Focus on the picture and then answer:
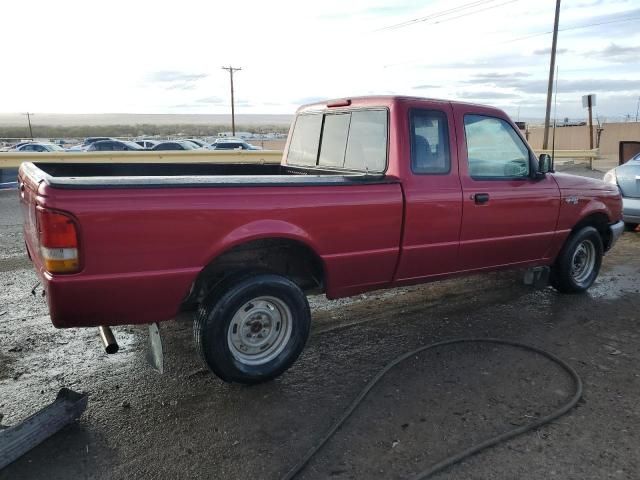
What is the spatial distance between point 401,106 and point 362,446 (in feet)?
8.56

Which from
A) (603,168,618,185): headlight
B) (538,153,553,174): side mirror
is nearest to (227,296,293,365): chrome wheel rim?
(538,153,553,174): side mirror

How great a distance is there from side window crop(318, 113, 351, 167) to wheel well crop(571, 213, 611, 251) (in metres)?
2.66

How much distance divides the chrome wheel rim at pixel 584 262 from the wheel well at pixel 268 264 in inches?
130

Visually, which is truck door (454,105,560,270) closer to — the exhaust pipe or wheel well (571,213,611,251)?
wheel well (571,213,611,251)

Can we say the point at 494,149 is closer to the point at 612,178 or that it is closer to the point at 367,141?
the point at 367,141

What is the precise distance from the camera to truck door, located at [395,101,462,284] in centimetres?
427

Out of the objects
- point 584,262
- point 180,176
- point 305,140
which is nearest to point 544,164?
point 584,262

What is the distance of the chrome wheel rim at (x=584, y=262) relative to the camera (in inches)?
236

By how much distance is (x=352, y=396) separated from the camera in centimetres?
366

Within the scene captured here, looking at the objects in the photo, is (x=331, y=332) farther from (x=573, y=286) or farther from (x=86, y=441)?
(x=573, y=286)

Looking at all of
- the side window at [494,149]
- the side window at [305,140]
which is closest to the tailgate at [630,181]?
the side window at [494,149]

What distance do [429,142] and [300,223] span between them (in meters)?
1.45

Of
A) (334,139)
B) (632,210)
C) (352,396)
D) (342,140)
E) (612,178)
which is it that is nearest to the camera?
(352,396)

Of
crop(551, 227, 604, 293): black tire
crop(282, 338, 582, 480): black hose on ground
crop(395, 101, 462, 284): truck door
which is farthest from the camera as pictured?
crop(551, 227, 604, 293): black tire
